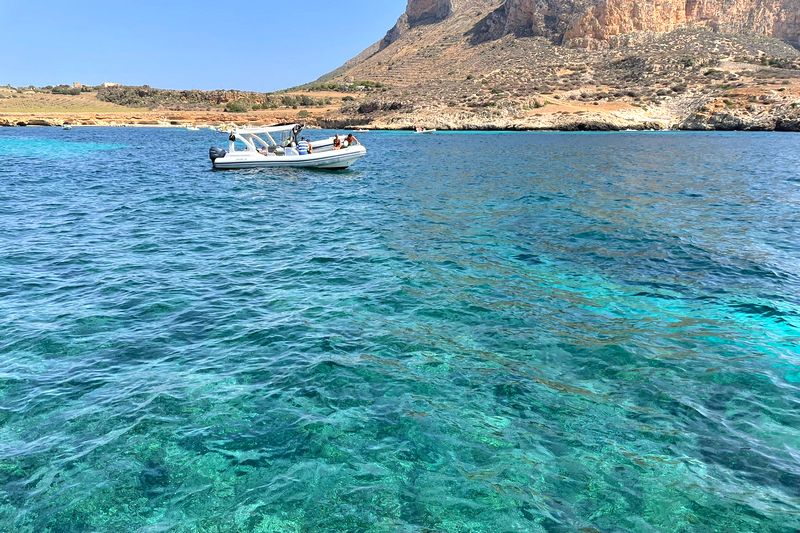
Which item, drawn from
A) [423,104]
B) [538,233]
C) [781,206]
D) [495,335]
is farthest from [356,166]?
[423,104]

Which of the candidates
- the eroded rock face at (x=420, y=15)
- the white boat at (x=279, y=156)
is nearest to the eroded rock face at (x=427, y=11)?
the eroded rock face at (x=420, y=15)

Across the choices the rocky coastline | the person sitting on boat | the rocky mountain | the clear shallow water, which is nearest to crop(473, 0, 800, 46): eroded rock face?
the rocky mountain

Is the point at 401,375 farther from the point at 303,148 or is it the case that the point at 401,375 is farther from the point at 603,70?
the point at 603,70

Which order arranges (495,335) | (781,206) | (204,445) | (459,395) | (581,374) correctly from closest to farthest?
(204,445), (459,395), (581,374), (495,335), (781,206)

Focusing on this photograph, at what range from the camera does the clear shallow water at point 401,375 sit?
4.98 m

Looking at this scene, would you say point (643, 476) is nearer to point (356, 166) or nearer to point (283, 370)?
point (283, 370)

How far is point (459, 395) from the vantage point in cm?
679

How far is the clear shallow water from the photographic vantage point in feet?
16.3

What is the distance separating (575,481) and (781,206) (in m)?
19.9

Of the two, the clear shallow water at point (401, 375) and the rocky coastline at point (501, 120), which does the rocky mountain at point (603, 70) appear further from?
the clear shallow water at point (401, 375)

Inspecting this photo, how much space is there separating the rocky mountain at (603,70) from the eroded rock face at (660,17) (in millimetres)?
199

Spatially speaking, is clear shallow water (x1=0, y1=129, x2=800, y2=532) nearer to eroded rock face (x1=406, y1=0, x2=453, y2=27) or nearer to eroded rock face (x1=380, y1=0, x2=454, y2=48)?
eroded rock face (x1=406, y1=0, x2=453, y2=27)

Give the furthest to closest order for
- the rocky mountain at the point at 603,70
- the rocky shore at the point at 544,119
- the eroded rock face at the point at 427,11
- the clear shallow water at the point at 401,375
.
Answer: the eroded rock face at the point at 427,11
the rocky mountain at the point at 603,70
the rocky shore at the point at 544,119
the clear shallow water at the point at 401,375

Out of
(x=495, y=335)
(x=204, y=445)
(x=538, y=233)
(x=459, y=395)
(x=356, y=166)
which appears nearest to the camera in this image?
(x=204, y=445)
